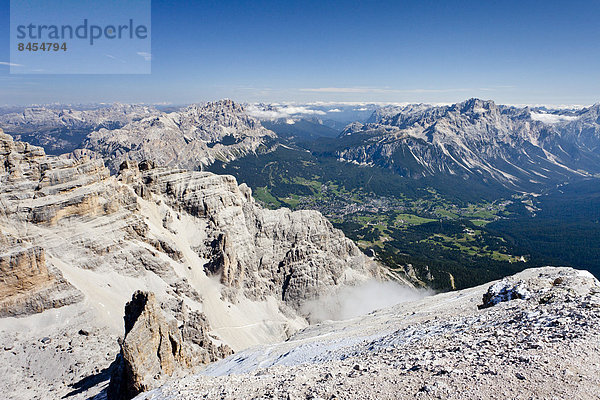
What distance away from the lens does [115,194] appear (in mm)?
82250

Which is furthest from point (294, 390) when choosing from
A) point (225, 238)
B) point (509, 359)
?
point (225, 238)

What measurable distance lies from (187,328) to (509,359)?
50907 millimetres

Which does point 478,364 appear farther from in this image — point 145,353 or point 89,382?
point 89,382

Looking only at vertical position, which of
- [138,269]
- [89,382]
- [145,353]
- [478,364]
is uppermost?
[478,364]

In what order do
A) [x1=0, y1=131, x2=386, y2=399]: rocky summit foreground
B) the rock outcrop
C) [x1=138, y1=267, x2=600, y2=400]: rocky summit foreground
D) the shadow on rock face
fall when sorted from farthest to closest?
[x1=0, y1=131, x2=386, y2=399]: rocky summit foreground → the shadow on rock face → the rock outcrop → [x1=138, y1=267, x2=600, y2=400]: rocky summit foreground

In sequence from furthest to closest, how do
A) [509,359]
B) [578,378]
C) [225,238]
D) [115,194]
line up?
[225,238]
[115,194]
[509,359]
[578,378]

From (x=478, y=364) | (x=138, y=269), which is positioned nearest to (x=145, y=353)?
(x=478, y=364)

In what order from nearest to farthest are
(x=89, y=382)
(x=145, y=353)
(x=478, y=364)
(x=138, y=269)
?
(x=478, y=364) → (x=145, y=353) → (x=89, y=382) → (x=138, y=269)

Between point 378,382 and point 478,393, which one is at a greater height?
point 478,393

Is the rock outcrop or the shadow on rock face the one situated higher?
the rock outcrop

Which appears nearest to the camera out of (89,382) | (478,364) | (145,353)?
(478,364)

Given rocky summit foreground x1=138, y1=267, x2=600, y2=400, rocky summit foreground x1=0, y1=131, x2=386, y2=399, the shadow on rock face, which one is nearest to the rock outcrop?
rocky summit foreground x1=0, y1=131, x2=386, y2=399

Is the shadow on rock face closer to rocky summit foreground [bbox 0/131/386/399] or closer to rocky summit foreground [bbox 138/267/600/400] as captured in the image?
rocky summit foreground [bbox 0/131/386/399]

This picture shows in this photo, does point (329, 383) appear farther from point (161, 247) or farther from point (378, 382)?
point (161, 247)
